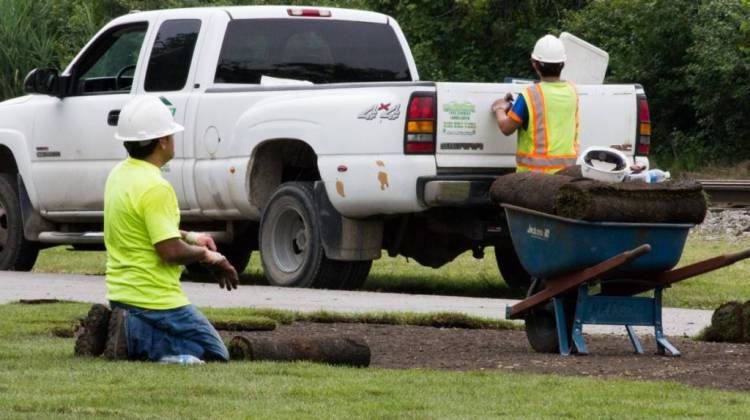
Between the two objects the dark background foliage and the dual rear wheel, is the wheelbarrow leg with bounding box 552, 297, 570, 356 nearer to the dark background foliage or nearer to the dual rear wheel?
the dual rear wheel

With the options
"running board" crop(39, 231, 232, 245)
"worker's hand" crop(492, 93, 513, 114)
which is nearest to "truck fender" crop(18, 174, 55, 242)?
"running board" crop(39, 231, 232, 245)

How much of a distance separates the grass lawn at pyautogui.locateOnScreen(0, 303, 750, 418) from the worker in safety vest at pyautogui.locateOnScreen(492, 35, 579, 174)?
3.94 metres

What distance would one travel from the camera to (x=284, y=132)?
1423 cm

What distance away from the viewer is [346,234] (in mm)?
14156

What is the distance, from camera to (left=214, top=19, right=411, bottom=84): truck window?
50.0 ft

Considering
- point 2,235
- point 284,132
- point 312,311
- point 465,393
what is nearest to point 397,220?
point 284,132

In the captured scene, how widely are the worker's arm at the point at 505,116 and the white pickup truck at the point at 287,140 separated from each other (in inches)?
3.5

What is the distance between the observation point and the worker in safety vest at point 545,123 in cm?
1256

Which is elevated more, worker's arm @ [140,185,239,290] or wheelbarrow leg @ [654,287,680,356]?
worker's arm @ [140,185,239,290]

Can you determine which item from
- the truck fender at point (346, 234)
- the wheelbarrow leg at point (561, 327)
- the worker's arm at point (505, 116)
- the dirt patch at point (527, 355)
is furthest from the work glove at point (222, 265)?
the truck fender at point (346, 234)

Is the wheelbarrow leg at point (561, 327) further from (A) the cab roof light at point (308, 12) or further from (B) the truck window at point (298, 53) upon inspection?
(A) the cab roof light at point (308, 12)

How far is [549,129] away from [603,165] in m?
2.36

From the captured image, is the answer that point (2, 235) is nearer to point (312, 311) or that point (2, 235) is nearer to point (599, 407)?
point (312, 311)

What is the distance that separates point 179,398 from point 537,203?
119 inches
